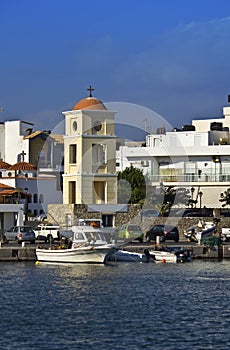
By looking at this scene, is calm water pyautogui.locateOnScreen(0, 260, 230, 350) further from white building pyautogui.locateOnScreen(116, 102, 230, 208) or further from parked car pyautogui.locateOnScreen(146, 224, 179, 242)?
white building pyautogui.locateOnScreen(116, 102, 230, 208)

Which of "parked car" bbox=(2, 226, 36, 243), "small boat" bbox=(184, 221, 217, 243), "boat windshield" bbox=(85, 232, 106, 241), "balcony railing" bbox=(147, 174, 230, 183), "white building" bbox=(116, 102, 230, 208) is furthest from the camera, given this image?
"white building" bbox=(116, 102, 230, 208)

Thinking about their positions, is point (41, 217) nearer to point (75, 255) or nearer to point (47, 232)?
point (47, 232)

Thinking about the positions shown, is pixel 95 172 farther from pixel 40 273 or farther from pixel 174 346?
pixel 174 346

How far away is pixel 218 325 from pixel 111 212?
42832mm

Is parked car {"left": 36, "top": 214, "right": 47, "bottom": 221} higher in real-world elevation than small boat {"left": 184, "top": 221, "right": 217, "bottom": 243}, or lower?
higher

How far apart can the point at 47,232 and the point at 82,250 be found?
11.4 metres

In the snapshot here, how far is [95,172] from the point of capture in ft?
273

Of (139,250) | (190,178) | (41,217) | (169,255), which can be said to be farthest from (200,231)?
(190,178)

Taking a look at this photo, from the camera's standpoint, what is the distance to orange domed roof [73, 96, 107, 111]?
274 feet

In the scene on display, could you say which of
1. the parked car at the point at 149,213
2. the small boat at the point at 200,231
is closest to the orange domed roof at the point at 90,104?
the parked car at the point at 149,213

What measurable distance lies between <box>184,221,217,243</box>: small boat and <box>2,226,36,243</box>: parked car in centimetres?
1199

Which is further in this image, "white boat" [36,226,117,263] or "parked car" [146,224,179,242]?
"parked car" [146,224,179,242]

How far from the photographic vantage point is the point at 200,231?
243 ft

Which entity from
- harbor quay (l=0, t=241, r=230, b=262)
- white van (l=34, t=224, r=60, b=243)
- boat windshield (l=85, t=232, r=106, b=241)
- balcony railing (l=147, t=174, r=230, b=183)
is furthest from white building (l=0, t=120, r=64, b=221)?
boat windshield (l=85, t=232, r=106, b=241)
